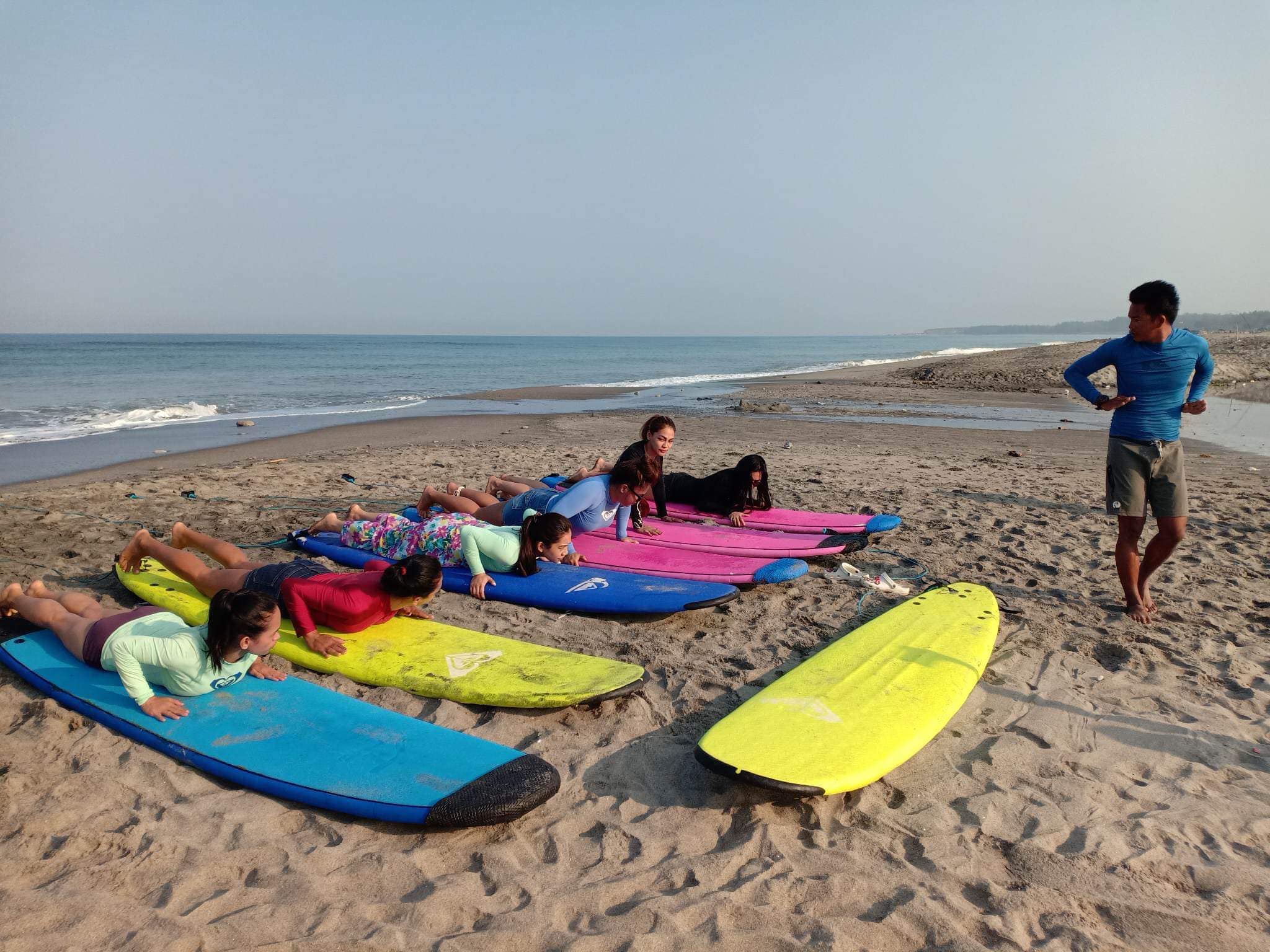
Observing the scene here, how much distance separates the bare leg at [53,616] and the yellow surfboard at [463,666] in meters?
0.62

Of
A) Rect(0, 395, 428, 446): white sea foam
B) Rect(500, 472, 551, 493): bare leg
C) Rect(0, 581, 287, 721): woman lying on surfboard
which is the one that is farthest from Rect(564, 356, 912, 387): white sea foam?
Rect(0, 581, 287, 721): woman lying on surfboard

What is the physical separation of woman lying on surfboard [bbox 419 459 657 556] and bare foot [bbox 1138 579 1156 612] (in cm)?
337

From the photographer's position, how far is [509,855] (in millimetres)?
2824

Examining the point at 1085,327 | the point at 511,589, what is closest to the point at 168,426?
the point at 511,589

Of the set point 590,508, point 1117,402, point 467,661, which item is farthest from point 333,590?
point 1117,402

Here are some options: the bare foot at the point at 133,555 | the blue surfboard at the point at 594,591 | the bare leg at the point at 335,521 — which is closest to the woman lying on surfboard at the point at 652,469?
the blue surfboard at the point at 594,591

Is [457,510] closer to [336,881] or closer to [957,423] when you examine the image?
[336,881]

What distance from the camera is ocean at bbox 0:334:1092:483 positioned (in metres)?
13.9

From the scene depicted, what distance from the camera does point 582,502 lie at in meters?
6.04

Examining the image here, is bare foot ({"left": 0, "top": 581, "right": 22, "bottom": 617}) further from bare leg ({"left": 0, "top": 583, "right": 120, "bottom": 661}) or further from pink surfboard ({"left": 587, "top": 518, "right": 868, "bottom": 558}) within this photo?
pink surfboard ({"left": 587, "top": 518, "right": 868, "bottom": 558})

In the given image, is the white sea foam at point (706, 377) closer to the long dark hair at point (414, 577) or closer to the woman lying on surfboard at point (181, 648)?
the long dark hair at point (414, 577)

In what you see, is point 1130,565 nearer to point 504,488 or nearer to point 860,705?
point 860,705

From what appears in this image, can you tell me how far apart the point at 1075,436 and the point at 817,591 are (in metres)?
10.6

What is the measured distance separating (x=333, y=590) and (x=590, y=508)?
214cm
